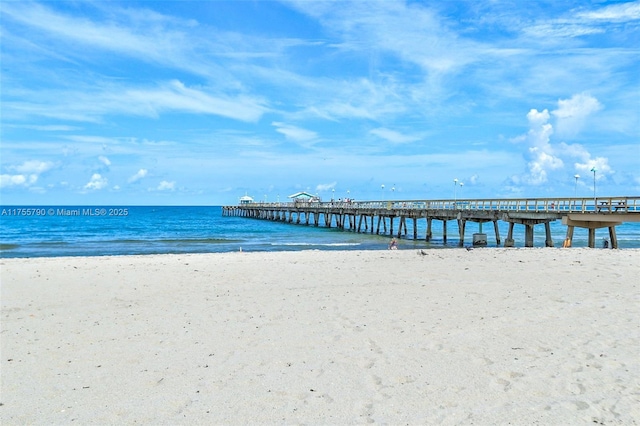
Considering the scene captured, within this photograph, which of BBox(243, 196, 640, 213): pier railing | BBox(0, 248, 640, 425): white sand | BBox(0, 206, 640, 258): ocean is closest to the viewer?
BBox(0, 248, 640, 425): white sand

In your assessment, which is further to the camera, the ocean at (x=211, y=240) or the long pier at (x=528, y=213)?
the ocean at (x=211, y=240)

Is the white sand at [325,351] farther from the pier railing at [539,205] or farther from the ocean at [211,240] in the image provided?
the ocean at [211,240]

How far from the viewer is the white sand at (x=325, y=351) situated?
15.2 feet

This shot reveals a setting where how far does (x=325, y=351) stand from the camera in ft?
20.8

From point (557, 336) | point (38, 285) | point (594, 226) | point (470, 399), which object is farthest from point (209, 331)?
point (594, 226)

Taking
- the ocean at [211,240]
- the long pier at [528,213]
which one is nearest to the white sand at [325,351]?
the long pier at [528,213]

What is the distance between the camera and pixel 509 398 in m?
4.75

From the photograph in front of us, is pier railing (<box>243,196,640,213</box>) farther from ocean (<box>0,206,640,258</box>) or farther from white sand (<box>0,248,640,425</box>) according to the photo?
white sand (<box>0,248,640,425</box>)

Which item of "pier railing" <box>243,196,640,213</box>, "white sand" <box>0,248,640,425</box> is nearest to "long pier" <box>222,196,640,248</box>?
"pier railing" <box>243,196,640,213</box>

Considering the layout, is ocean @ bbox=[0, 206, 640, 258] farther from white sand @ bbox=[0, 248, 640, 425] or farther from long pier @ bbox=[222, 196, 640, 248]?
white sand @ bbox=[0, 248, 640, 425]

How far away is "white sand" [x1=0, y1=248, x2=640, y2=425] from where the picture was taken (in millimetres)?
4633

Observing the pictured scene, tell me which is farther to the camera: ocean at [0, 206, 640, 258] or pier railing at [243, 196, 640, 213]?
ocean at [0, 206, 640, 258]

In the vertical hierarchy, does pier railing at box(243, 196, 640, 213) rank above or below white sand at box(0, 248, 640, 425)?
above

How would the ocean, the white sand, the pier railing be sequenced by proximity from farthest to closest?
the ocean → the pier railing → the white sand
